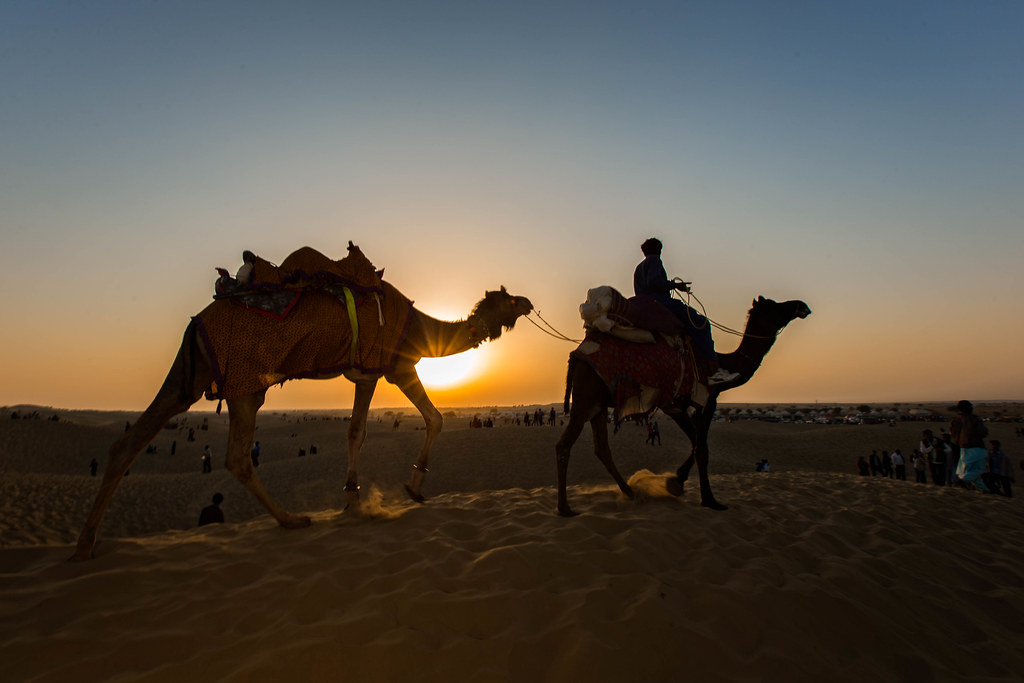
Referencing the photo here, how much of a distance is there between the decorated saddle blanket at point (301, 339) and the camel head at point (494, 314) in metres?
1.29

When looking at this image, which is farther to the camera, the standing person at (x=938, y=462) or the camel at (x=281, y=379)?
the standing person at (x=938, y=462)

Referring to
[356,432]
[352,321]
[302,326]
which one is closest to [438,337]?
[352,321]

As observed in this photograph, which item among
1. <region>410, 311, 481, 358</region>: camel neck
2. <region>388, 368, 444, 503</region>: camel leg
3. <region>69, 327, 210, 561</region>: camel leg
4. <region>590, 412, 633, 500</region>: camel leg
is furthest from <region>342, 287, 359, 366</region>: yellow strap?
<region>590, 412, 633, 500</region>: camel leg

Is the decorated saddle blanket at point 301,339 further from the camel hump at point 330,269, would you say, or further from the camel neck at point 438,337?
the camel neck at point 438,337

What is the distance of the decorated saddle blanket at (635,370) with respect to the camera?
6.36 m

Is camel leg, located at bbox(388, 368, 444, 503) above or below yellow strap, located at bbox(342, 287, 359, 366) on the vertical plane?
below

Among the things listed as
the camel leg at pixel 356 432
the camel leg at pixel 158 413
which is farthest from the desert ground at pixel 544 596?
the camel leg at pixel 158 413

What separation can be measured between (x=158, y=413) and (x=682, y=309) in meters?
6.56

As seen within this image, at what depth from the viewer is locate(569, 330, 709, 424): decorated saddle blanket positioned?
20.9 feet

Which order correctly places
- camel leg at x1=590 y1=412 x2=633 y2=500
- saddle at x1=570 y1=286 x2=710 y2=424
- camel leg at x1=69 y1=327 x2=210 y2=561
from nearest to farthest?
camel leg at x1=69 y1=327 x2=210 y2=561, saddle at x1=570 y1=286 x2=710 y2=424, camel leg at x1=590 y1=412 x2=633 y2=500

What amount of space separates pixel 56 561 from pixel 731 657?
5.82 meters

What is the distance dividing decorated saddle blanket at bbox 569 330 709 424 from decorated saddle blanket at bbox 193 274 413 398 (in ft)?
8.68

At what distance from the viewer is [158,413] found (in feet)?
16.4

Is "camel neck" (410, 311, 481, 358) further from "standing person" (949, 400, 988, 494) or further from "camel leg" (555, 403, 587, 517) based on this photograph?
"standing person" (949, 400, 988, 494)
